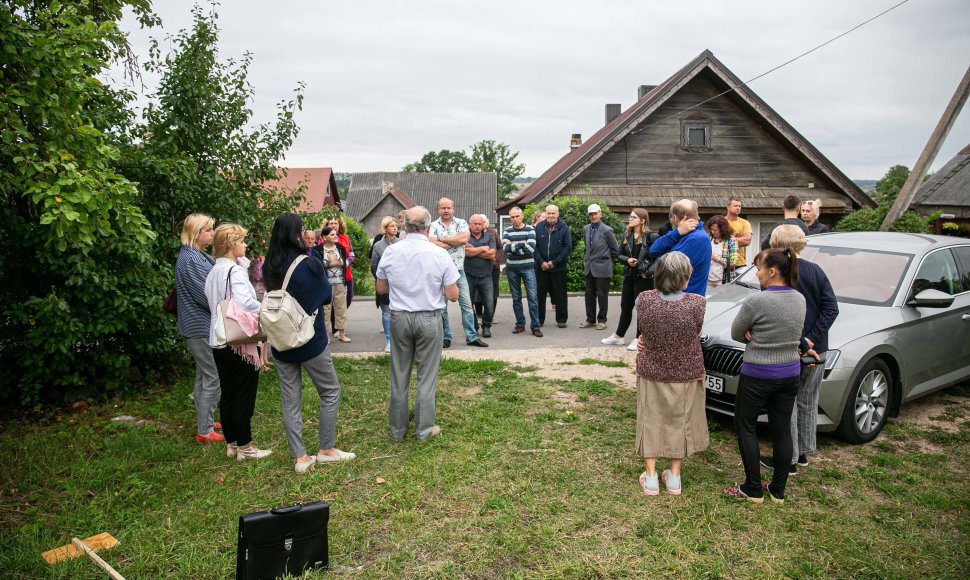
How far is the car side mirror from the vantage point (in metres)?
5.59

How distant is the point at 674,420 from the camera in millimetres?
4387

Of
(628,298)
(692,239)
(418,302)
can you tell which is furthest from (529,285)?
(418,302)

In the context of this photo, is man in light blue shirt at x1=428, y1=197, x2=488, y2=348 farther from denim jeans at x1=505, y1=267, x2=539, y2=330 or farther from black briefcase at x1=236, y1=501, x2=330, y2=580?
black briefcase at x1=236, y1=501, x2=330, y2=580

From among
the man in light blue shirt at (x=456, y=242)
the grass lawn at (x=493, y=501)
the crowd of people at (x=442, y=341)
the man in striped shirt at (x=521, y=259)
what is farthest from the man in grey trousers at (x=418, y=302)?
the man in striped shirt at (x=521, y=259)

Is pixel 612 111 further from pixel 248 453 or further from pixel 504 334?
pixel 248 453

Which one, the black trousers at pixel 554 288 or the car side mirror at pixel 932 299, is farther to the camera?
the black trousers at pixel 554 288

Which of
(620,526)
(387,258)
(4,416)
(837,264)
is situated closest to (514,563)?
(620,526)

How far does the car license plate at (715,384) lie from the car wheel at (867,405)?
0.98 meters

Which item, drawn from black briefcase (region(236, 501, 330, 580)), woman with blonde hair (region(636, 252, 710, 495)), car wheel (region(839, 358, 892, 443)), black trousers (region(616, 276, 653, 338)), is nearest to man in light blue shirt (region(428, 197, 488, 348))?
black trousers (region(616, 276, 653, 338))

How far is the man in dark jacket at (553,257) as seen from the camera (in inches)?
416

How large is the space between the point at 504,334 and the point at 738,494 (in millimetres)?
6341

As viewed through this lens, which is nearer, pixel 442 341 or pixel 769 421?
pixel 769 421

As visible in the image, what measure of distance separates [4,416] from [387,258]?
14.6 ft

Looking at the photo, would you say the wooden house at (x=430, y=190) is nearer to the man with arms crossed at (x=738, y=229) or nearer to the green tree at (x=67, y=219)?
the man with arms crossed at (x=738, y=229)
